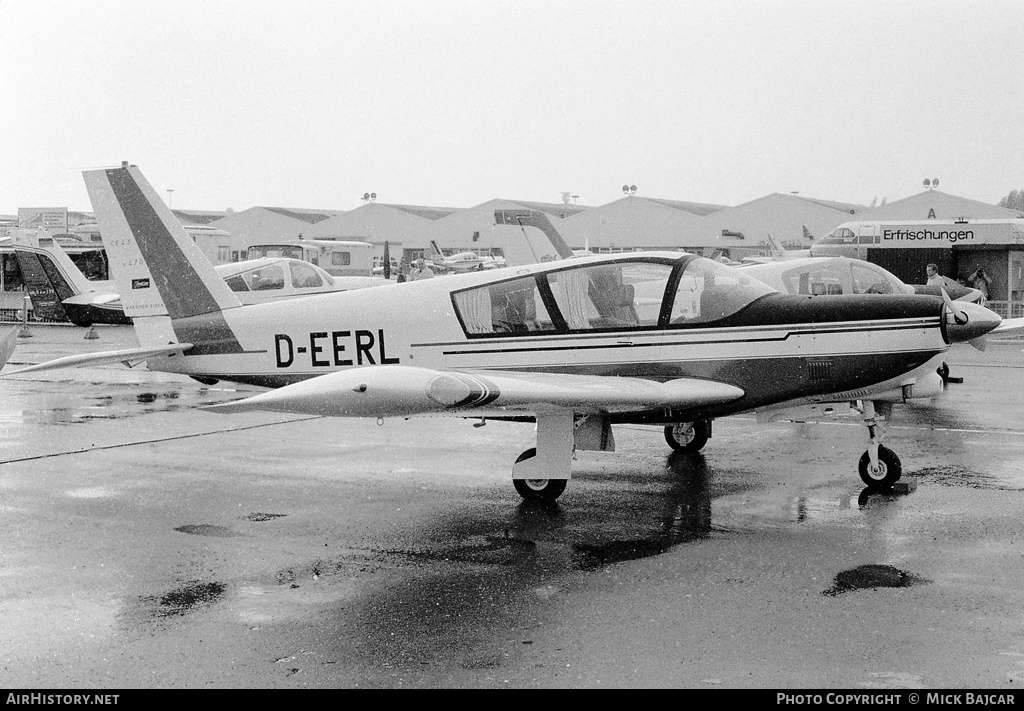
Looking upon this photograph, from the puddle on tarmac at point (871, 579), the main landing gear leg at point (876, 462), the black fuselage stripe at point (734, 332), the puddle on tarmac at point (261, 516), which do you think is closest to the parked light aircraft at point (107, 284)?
the black fuselage stripe at point (734, 332)

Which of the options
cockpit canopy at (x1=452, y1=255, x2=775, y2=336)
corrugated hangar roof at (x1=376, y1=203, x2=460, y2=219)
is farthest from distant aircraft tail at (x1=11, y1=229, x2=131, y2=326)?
corrugated hangar roof at (x1=376, y1=203, x2=460, y2=219)

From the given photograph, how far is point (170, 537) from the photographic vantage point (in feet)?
24.7

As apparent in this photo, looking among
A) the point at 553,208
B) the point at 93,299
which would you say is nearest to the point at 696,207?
the point at 553,208

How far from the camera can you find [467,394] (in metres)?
7.04

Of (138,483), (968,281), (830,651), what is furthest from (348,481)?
(968,281)

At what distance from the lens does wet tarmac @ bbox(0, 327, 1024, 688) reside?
16.3 feet

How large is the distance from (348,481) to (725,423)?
5.43m

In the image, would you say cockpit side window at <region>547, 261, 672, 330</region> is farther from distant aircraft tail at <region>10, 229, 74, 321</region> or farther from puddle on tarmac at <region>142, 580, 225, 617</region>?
distant aircraft tail at <region>10, 229, 74, 321</region>

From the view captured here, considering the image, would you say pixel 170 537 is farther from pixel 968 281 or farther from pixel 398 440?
pixel 968 281

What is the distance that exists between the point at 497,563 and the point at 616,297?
2.88 meters

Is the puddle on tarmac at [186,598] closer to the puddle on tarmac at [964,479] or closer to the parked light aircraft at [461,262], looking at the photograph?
the puddle on tarmac at [964,479]

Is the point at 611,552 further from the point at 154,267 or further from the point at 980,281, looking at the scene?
the point at 980,281

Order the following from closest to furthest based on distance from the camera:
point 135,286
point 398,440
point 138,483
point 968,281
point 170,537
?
point 170,537 → point 138,483 → point 135,286 → point 398,440 → point 968,281

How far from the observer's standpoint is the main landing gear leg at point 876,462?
891 centimetres
